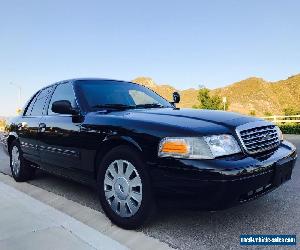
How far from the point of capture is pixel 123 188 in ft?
12.4

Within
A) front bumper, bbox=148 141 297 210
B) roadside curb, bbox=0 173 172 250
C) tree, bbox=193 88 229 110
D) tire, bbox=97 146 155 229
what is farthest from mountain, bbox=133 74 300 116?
front bumper, bbox=148 141 297 210

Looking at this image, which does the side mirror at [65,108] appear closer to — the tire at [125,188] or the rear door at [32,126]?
the tire at [125,188]

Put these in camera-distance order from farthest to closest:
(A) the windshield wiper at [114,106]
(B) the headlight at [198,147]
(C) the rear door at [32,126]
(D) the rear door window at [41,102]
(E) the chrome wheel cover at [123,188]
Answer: (D) the rear door window at [41,102] < (C) the rear door at [32,126] < (A) the windshield wiper at [114,106] < (E) the chrome wheel cover at [123,188] < (B) the headlight at [198,147]

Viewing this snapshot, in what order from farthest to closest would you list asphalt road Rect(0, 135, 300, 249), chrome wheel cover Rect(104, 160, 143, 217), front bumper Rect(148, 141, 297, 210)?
chrome wheel cover Rect(104, 160, 143, 217), asphalt road Rect(0, 135, 300, 249), front bumper Rect(148, 141, 297, 210)

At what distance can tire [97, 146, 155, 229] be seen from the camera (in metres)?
3.53

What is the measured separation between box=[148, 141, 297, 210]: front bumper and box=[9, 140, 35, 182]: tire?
3284 millimetres

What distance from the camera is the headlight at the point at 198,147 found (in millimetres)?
3283

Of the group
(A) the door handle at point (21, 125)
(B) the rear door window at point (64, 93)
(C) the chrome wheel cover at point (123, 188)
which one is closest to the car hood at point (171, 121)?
(C) the chrome wheel cover at point (123, 188)

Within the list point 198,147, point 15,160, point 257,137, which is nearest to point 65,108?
point 198,147

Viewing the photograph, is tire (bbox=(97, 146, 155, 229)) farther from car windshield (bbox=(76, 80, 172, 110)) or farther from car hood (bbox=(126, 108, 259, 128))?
car windshield (bbox=(76, 80, 172, 110))

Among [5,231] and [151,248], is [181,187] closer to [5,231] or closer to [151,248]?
[151,248]

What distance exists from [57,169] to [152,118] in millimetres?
1774

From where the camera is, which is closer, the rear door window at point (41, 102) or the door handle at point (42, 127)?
the door handle at point (42, 127)

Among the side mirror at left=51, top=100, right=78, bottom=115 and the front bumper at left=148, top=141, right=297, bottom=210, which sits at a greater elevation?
the side mirror at left=51, top=100, right=78, bottom=115
